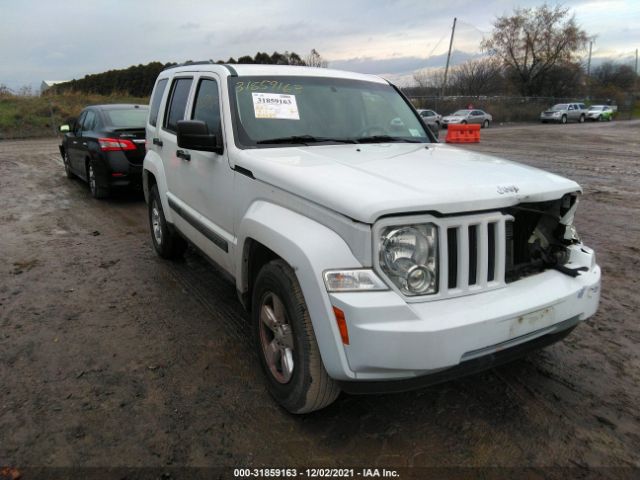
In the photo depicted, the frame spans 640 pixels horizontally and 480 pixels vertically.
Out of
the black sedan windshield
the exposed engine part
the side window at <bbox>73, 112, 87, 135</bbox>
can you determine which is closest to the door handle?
the exposed engine part

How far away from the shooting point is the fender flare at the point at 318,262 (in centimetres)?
224

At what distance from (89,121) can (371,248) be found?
28.4ft

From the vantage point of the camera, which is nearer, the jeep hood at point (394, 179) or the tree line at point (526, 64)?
the jeep hood at point (394, 179)

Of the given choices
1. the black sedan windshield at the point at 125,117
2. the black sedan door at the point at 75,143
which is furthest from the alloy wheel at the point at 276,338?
the black sedan door at the point at 75,143

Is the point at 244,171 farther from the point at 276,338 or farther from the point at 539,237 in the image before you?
the point at 539,237

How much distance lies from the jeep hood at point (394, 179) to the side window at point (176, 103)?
167 cm

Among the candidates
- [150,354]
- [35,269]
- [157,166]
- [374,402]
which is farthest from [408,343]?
[35,269]

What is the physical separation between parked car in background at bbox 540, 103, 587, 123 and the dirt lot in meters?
41.4

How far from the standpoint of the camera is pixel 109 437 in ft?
8.62

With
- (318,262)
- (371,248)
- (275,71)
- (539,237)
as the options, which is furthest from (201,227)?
(539,237)

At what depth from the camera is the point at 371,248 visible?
2.22 m

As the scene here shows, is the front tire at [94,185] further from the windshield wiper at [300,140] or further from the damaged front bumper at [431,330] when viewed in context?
the damaged front bumper at [431,330]

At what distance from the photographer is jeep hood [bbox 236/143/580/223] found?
7.47ft

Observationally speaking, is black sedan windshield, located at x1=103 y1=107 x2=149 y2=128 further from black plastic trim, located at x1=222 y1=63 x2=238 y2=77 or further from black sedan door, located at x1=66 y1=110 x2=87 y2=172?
black plastic trim, located at x1=222 y1=63 x2=238 y2=77
